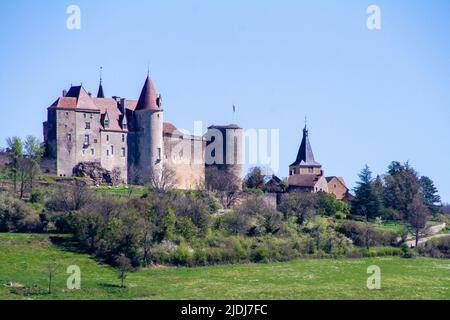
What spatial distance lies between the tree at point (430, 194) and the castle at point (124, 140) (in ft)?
61.2

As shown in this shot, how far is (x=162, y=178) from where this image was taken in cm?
7081

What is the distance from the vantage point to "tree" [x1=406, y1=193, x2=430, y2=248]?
72.2 meters

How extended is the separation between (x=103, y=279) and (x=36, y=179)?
18.9 m

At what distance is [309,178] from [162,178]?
52.6 ft

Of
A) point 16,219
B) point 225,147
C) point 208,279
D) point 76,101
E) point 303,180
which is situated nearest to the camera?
point 208,279

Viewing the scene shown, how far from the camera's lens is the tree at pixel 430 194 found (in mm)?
86688

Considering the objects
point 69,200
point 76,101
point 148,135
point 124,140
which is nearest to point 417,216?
point 148,135

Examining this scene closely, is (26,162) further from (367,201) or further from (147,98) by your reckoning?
(367,201)

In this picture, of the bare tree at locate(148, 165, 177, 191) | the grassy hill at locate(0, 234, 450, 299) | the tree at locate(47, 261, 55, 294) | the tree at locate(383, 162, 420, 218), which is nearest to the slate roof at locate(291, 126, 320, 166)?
the tree at locate(383, 162, 420, 218)

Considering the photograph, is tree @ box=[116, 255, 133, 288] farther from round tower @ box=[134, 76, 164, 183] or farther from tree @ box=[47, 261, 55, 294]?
round tower @ box=[134, 76, 164, 183]

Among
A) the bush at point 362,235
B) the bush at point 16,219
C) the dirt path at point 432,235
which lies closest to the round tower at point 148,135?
the bush at point 362,235

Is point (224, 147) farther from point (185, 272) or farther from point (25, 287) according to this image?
point (25, 287)
